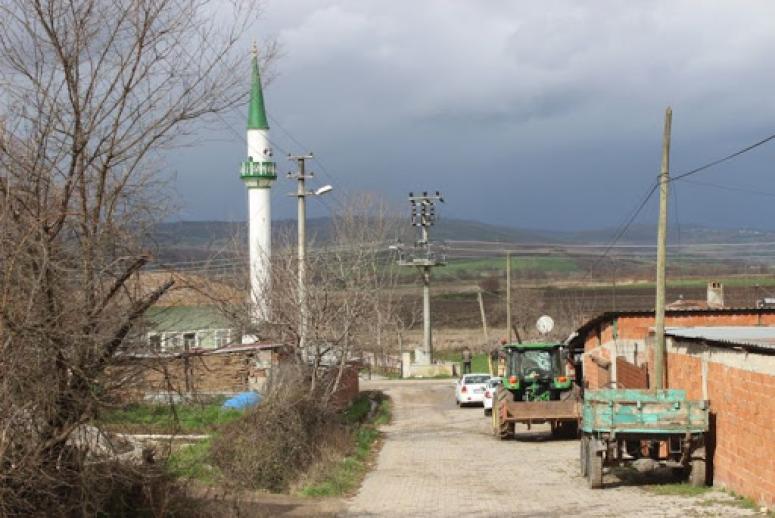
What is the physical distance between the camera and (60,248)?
11.1m

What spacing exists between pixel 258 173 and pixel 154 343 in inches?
1946

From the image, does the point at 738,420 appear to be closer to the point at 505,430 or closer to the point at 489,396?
the point at 505,430

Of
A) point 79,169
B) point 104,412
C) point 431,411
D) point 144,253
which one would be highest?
point 79,169

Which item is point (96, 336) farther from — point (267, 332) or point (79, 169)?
point (267, 332)

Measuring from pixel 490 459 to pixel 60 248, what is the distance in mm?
17490

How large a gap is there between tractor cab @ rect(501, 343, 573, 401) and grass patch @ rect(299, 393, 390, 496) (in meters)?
4.59

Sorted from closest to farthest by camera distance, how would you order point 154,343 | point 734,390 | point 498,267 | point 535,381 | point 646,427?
point 154,343 → point 734,390 → point 646,427 → point 535,381 → point 498,267

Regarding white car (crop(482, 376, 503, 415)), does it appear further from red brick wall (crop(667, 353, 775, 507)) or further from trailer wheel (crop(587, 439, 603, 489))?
trailer wheel (crop(587, 439, 603, 489))

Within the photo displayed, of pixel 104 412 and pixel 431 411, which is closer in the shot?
pixel 104 412

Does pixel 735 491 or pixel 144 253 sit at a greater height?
pixel 144 253

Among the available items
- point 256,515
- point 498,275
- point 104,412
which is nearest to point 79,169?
point 104,412

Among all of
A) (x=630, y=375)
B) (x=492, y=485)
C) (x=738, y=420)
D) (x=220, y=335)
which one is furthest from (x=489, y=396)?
(x=738, y=420)

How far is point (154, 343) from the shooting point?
1201 cm

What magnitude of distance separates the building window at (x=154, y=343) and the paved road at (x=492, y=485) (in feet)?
22.6
